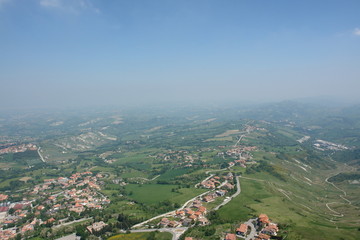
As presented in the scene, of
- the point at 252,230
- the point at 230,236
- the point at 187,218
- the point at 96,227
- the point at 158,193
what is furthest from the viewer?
the point at 158,193

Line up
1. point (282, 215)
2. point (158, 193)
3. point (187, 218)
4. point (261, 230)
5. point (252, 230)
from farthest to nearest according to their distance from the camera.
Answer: point (158, 193)
point (187, 218)
point (282, 215)
point (252, 230)
point (261, 230)

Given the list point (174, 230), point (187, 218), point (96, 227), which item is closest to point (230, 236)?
point (174, 230)

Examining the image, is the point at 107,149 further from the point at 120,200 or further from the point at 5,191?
the point at 120,200

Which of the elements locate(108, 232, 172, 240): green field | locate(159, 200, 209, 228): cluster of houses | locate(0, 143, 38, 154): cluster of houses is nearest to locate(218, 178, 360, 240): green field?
locate(159, 200, 209, 228): cluster of houses

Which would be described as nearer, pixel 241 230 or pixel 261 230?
pixel 241 230

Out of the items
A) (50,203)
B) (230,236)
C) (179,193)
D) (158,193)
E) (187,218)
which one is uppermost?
(230,236)

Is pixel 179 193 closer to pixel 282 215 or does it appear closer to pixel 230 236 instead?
pixel 282 215

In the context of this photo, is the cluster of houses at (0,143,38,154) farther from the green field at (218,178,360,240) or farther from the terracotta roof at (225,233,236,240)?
the terracotta roof at (225,233,236,240)
